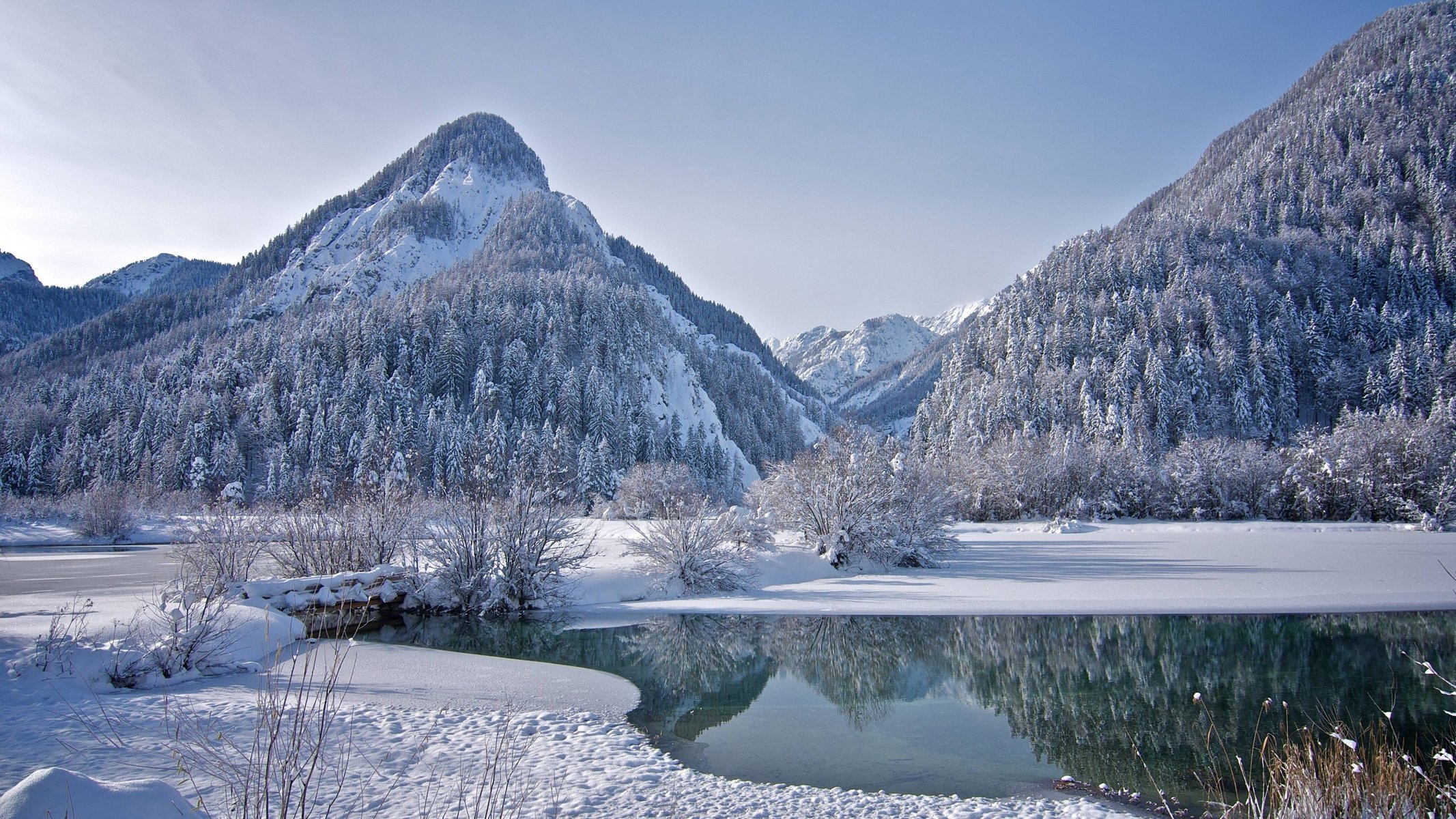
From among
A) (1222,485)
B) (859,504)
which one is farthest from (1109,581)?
(1222,485)

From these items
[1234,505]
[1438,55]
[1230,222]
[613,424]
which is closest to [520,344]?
[613,424]

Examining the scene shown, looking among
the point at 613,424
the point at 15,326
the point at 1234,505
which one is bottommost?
the point at 1234,505

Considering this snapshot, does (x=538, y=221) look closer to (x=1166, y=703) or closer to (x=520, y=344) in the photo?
(x=520, y=344)

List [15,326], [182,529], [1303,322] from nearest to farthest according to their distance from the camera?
[182,529]
[1303,322]
[15,326]

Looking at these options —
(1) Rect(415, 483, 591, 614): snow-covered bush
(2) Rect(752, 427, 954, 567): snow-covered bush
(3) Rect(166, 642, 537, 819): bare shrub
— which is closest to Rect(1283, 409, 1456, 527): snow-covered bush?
(2) Rect(752, 427, 954, 567): snow-covered bush

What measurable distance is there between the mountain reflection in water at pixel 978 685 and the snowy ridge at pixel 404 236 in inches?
4328

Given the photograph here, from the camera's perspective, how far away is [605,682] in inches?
492

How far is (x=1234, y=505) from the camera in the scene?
165 ft

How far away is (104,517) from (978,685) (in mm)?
61350

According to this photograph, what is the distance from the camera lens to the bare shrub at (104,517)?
48625 mm

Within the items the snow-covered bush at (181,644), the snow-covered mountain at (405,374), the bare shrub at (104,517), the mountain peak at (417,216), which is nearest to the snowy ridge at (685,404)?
the snow-covered mountain at (405,374)

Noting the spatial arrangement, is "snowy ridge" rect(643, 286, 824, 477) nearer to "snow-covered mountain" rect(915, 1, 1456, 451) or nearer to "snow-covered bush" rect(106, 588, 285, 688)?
"snow-covered mountain" rect(915, 1, 1456, 451)

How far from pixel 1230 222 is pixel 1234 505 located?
223ft

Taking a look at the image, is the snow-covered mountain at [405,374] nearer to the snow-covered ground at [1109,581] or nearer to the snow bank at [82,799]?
the snow-covered ground at [1109,581]
